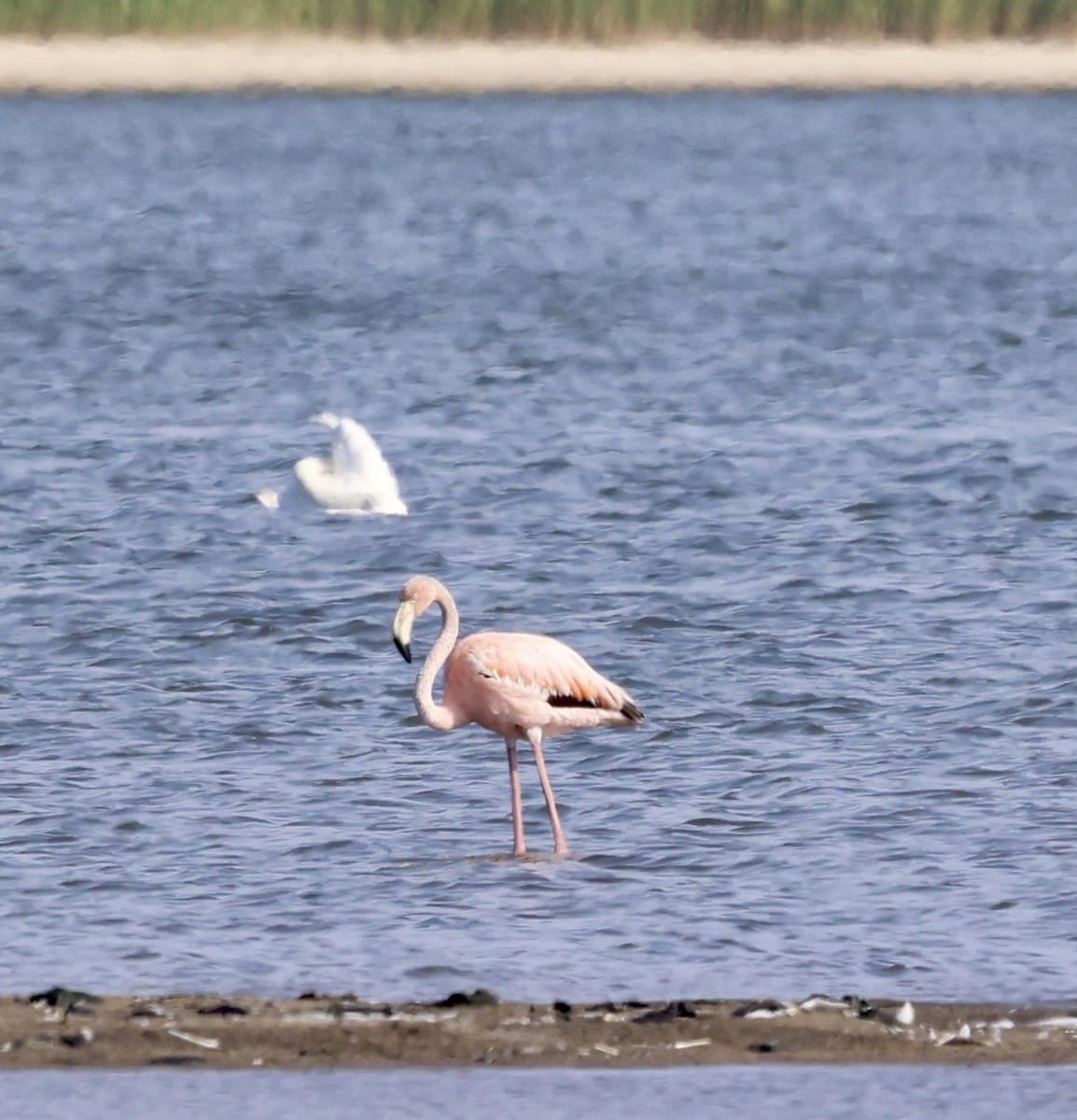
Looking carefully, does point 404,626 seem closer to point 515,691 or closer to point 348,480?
point 515,691

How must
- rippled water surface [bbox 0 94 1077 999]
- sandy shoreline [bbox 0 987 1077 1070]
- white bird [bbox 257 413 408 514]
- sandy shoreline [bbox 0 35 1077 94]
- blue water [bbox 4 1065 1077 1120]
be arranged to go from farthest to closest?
sandy shoreline [bbox 0 35 1077 94] < white bird [bbox 257 413 408 514] < rippled water surface [bbox 0 94 1077 999] < sandy shoreline [bbox 0 987 1077 1070] < blue water [bbox 4 1065 1077 1120]

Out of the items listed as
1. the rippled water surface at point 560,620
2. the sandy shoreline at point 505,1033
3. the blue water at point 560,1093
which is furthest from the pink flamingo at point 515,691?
the blue water at point 560,1093

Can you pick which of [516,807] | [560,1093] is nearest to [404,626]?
[516,807]

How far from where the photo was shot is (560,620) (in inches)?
506

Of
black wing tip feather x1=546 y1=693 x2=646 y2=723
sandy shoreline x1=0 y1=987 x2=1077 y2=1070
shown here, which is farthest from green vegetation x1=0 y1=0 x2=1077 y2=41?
sandy shoreline x1=0 y1=987 x2=1077 y2=1070

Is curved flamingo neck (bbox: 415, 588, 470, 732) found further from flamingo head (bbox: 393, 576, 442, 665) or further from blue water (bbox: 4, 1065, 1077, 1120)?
blue water (bbox: 4, 1065, 1077, 1120)

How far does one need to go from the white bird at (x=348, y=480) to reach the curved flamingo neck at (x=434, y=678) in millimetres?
5385

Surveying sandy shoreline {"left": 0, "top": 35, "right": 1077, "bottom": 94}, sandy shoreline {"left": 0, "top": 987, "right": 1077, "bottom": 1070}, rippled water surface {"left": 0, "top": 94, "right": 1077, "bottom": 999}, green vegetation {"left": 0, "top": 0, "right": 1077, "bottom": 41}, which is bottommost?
rippled water surface {"left": 0, "top": 94, "right": 1077, "bottom": 999}

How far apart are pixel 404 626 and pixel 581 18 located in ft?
144

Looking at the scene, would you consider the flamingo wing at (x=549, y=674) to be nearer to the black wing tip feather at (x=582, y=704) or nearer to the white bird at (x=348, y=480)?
the black wing tip feather at (x=582, y=704)

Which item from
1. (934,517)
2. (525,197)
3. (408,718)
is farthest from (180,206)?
(408,718)

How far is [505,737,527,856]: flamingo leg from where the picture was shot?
902 centimetres

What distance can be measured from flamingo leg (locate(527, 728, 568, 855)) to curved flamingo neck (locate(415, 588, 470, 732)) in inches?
10.8

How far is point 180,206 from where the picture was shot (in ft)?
136
